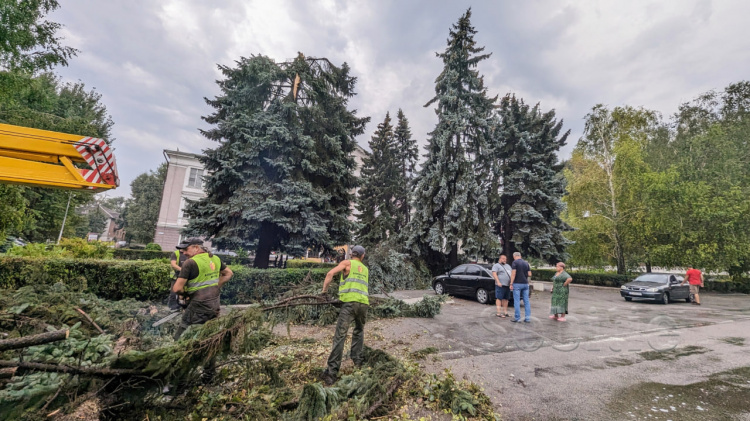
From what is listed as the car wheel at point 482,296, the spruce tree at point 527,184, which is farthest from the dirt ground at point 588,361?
the spruce tree at point 527,184

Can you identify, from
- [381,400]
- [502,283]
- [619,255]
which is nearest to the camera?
[381,400]

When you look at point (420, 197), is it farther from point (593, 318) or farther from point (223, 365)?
point (223, 365)

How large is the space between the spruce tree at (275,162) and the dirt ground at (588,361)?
5530mm

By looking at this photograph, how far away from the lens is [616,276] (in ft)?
70.8

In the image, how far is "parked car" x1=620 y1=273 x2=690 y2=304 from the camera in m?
13.6

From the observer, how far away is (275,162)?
1120cm

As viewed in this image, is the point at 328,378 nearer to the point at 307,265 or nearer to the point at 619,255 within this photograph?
the point at 307,265

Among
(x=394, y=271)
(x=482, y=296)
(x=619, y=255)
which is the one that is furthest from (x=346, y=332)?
(x=619, y=255)

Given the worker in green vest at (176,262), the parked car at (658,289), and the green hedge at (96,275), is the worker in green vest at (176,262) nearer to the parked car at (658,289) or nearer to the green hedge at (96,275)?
the green hedge at (96,275)

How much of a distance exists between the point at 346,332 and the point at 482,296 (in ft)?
28.2

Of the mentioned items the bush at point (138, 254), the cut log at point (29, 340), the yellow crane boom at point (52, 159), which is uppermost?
the yellow crane boom at point (52, 159)

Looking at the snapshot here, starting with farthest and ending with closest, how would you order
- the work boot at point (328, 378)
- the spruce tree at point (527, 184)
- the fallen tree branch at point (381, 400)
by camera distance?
1. the spruce tree at point (527, 184)
2. the work boot at point (328, 378)
3. the fallen tree branch at point (381, 400)

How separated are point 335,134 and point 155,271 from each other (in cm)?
845

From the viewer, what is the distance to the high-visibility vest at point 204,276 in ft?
13.3
